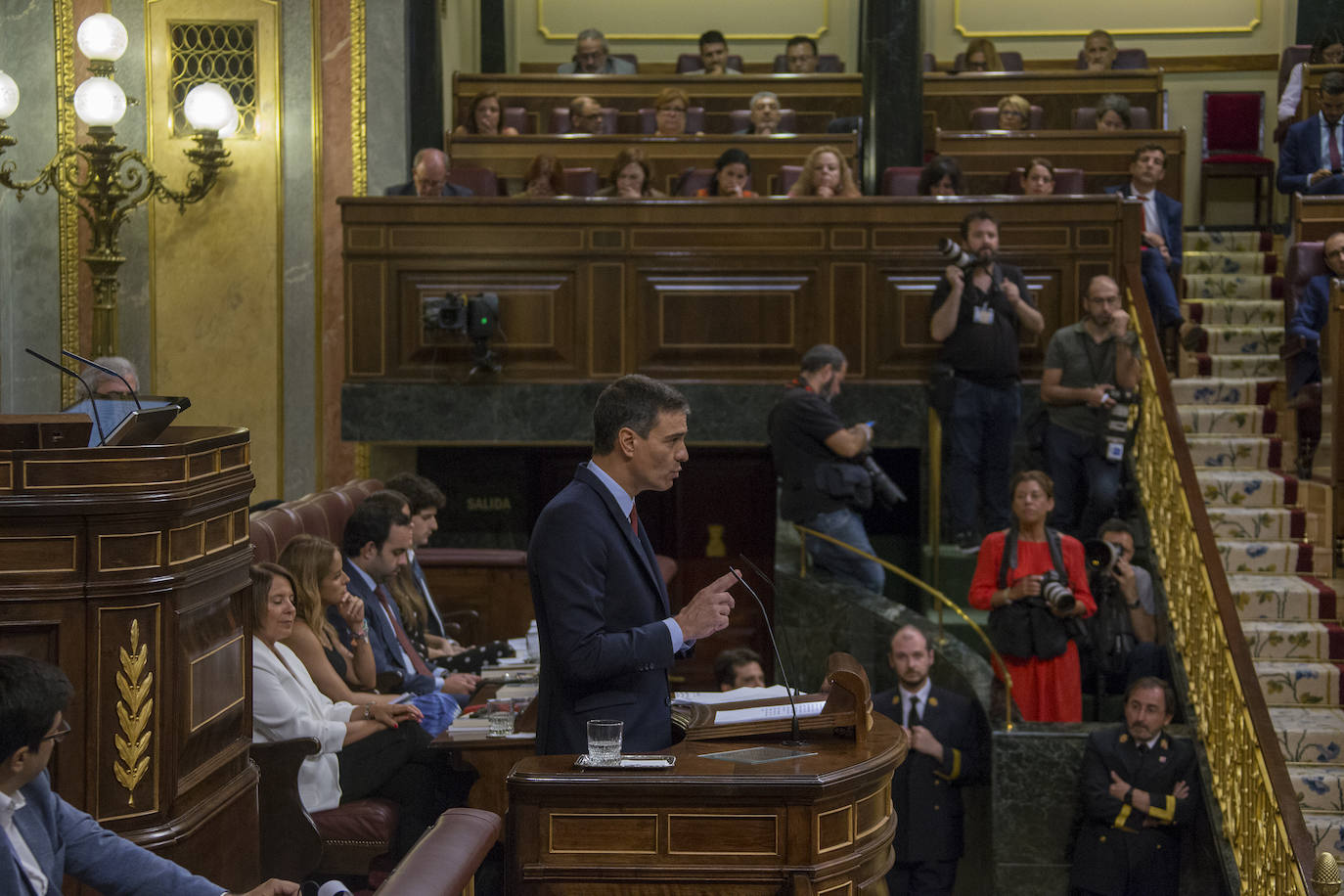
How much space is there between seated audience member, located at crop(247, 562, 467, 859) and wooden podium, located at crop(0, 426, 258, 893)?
2.54 feet

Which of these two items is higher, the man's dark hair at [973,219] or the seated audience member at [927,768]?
the man's dark hair at [973,219]

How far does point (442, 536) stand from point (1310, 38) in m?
8.15

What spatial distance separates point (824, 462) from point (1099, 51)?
629 cm

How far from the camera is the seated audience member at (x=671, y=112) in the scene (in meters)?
9.33

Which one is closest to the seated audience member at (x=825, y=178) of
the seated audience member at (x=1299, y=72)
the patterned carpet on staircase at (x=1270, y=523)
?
the patterned carpet on staircase at (x=1270, y=523)

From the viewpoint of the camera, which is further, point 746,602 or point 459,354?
point 746,602

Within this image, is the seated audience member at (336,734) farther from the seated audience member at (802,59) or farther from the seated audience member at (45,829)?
the seated audience member at (802,59)

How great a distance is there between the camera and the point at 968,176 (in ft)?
29.8

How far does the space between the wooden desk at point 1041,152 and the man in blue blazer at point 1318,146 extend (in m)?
0.77

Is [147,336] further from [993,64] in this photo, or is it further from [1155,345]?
[993,64]

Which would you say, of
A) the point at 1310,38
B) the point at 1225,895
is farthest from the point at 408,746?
the point at 1310,38

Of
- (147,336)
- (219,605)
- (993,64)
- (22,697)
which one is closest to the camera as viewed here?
(22,697)

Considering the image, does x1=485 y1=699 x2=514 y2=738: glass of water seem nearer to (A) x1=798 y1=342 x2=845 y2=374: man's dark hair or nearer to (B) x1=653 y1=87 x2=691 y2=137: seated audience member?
(A) x1=798 y1=342 x2=845 y2=374: man's dark hair

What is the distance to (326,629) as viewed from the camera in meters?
4.28
